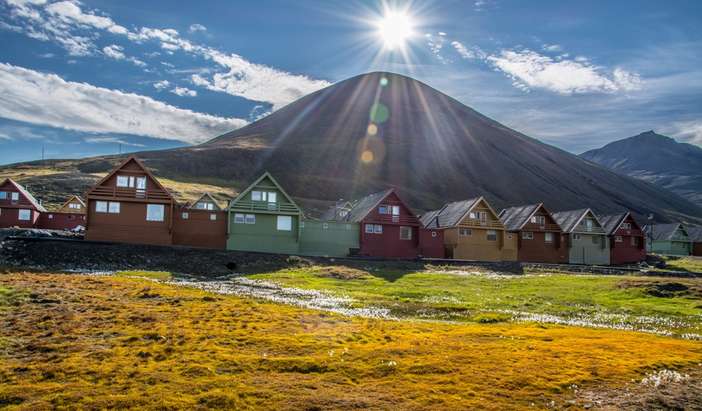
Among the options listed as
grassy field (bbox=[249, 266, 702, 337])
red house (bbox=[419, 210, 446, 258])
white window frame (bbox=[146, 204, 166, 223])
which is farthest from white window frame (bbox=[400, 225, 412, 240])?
white window frame (bbox=[146, 204, 166, 223])

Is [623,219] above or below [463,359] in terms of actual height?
above

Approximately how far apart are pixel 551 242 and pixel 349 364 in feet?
248

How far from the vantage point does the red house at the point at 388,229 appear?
74312 millimetres

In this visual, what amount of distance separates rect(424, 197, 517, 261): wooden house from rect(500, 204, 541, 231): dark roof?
115 inches

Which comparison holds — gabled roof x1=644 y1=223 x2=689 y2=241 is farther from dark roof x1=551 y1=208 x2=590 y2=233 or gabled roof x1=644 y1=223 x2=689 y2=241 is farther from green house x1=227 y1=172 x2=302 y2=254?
green house x1=227 y1=172 x2=302 y2=254

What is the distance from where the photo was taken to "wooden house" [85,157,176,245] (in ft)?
208

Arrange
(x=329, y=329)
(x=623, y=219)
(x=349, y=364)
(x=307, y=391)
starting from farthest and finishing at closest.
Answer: (x=623, y=219) < (x=329, y=329) < (x=349, y=364) < (x=307, y=391)

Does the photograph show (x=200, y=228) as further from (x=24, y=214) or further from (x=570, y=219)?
(x=570, y=219)

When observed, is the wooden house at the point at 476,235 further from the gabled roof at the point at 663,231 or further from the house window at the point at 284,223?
the gabled roof at the point at 663,231

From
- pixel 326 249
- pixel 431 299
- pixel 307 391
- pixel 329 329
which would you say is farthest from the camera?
pixel 326 249

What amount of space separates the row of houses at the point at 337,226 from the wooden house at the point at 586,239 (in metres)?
0.17

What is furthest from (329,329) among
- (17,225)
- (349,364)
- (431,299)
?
(17,225)

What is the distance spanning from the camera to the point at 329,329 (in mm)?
21719

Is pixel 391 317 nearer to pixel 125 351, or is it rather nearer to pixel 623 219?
pixel 125 351
